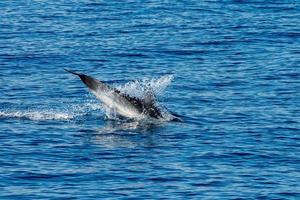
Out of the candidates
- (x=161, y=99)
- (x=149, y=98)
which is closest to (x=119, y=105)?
(x=149, y=98)

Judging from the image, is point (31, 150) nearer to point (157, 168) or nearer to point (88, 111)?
point (157, 168)

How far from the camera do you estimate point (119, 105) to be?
48938 millimetres

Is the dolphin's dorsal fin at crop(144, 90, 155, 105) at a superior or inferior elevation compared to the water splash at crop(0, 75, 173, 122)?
superior

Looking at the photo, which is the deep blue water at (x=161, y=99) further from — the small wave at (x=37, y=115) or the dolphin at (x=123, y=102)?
the dolphin at (x=123, y=102)

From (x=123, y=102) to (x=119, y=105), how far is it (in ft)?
0.67

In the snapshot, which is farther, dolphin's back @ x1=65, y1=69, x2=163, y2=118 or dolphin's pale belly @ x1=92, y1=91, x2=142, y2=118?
dolphin's pale belly @ x1=92, y1=91, x2=142, y2=118

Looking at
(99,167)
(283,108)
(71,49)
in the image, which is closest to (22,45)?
(71,49)

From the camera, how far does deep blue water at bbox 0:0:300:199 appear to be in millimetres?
38281

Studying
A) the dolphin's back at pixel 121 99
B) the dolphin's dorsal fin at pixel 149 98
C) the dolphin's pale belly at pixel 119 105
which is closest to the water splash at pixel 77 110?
the dolphin's dorsal fin at pixel 149 98

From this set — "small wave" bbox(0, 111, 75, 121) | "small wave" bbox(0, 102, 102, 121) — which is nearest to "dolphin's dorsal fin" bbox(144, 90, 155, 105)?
"small wave" bbox(0, 102, 102, 121)

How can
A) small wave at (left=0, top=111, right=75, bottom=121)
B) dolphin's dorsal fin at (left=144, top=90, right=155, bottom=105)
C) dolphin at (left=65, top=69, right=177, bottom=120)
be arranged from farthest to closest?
1. dolphin's dorsal fin at (left=144, top=90, right=155, bottom=105)
2. dolphin at (left=65, top=69, right=177, bottom=120)
3. small wave at (left=0, top=111, right=75, bottom=121)

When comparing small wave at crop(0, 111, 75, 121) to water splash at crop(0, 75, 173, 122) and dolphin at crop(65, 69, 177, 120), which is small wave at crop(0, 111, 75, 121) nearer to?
water splash at crop(0, 75, 173, 122)

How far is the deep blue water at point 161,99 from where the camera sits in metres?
38.3

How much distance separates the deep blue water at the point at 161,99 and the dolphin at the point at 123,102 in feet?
2.78
